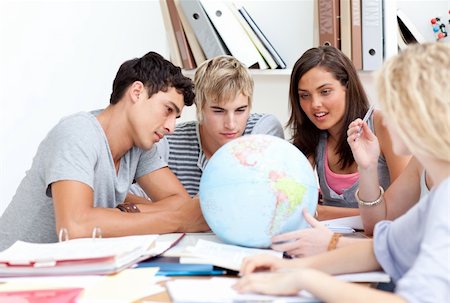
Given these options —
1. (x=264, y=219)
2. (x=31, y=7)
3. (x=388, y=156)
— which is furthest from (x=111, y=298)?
(x=31, y=7)

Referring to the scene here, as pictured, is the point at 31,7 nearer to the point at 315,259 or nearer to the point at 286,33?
the point at 286,33

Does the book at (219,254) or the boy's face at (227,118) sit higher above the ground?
the boy's face at (227,118)

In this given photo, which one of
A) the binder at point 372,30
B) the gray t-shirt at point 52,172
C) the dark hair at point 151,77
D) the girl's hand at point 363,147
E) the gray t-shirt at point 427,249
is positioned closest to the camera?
the gray t-shirt at point 427,249

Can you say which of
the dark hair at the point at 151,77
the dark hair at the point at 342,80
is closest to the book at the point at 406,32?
the dark hair at the point at 342,80

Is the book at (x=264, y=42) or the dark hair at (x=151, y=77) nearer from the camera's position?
the dark hair at (x=151, y=77)

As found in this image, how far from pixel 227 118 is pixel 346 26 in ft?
3.43

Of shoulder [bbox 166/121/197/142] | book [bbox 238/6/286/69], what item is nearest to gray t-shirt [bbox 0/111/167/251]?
shoulder [bbox 166/121/197/142]

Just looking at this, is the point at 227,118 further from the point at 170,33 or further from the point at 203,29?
the point at 170,33

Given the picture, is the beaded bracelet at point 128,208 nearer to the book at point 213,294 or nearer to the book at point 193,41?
the book at point 213,294

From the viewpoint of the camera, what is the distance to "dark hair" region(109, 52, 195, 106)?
2219mm

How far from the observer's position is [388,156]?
238cm

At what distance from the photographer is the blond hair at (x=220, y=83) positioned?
2.48 meters

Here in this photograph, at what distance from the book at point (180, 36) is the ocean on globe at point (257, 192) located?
1.77 m

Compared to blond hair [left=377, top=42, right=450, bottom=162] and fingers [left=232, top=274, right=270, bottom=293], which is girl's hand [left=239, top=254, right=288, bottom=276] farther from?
blond hair [left=377, top=42, right=450, bottom=162]
